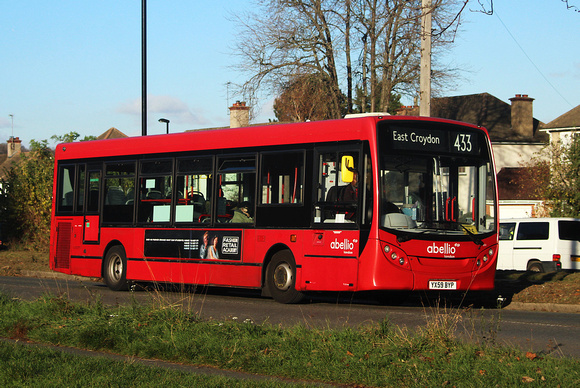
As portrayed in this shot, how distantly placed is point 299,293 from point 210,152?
3.57 meters

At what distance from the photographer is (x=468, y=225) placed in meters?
13.8

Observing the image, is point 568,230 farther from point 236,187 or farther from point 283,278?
point 236,187

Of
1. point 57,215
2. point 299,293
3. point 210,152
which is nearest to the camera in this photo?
point 299,293

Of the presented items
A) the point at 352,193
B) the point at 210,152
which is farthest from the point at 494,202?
the point at 210,152

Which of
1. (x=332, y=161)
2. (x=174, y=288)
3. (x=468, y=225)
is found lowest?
(x=174, y=288)

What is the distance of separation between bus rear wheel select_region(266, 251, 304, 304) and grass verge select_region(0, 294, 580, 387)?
4395 millimetres

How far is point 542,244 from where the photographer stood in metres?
24.2

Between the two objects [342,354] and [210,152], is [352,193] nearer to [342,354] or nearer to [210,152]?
[210,152]

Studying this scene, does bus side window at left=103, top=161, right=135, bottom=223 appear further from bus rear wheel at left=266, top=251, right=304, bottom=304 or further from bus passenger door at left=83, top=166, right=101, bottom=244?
bus rear wheel at left=266, top=251, right=304, bottom=304

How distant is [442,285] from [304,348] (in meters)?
5.68

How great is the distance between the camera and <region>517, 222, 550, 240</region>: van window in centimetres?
2422

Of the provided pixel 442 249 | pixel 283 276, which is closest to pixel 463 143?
pixel 442 249

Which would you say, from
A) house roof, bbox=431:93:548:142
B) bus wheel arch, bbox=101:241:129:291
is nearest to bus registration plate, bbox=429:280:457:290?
bus wheel arch, bbox=101:241:129:291

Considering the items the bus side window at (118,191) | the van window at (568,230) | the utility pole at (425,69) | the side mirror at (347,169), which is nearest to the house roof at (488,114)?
the van window at (568,230)
